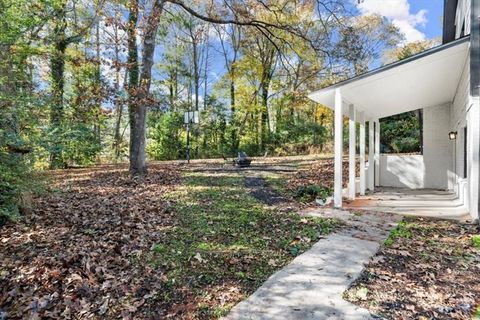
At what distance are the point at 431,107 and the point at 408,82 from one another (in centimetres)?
501

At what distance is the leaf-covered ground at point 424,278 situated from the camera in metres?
2.92

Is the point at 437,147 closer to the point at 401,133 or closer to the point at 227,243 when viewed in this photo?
the point at 401,133

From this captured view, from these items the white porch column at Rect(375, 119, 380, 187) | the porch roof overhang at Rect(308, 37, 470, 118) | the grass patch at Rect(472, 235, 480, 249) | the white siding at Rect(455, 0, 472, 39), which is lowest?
the grass patch at Rect(472, 235, 480, 249)

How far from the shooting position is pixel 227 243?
4.48 m

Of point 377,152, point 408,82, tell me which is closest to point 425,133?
point 377,152

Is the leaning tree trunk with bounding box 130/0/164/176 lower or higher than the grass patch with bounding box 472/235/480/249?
higher

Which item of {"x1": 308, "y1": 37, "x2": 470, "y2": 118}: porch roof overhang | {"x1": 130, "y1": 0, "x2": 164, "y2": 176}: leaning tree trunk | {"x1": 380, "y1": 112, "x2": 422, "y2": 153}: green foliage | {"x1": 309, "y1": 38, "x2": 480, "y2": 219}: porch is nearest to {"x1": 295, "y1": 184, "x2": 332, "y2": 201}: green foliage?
{"x1": 309, "y1": 38, "x2": 480, "y2": 219}: porch

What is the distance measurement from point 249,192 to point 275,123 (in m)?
16.1

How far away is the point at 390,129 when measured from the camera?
18422mm

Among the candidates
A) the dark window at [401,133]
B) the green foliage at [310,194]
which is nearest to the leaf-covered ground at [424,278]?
the green foliage at [310,194]

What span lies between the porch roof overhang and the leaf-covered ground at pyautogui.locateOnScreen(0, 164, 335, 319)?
2938 mm

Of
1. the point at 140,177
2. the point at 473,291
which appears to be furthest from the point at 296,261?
the point at 140,177

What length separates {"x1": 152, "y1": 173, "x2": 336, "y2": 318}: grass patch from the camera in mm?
3484

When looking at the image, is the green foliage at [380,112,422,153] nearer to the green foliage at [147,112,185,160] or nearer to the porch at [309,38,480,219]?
the porch at [309,38,480,219]
